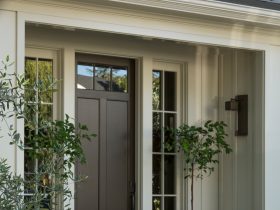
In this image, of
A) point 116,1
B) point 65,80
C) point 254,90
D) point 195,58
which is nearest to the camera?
point 116,1

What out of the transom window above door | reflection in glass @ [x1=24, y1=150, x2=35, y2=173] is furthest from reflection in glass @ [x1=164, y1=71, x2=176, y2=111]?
reflection in glass @ [x1=24, y1=150, x2=35, y2=173]

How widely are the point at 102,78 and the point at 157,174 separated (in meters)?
1.40

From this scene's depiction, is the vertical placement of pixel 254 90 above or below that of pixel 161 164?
above

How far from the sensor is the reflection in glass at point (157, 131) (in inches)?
292

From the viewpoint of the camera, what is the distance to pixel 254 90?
23.4ft

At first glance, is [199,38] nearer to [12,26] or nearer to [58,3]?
[58,3]

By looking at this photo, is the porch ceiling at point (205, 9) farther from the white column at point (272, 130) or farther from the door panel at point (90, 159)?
the door panel at point (90, 159)

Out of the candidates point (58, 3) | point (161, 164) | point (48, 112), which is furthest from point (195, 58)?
point (58, 3)

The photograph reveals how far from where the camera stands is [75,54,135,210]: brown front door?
6914mm

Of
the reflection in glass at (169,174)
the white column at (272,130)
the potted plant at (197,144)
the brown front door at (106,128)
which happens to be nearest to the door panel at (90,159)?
the brown front door at (106,128)

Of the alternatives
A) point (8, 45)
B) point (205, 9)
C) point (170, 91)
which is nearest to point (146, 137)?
point (170, 91)

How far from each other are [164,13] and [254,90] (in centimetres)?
172

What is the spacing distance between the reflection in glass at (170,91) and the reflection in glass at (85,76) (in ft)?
3.50

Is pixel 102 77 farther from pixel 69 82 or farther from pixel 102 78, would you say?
pixel 69 82
